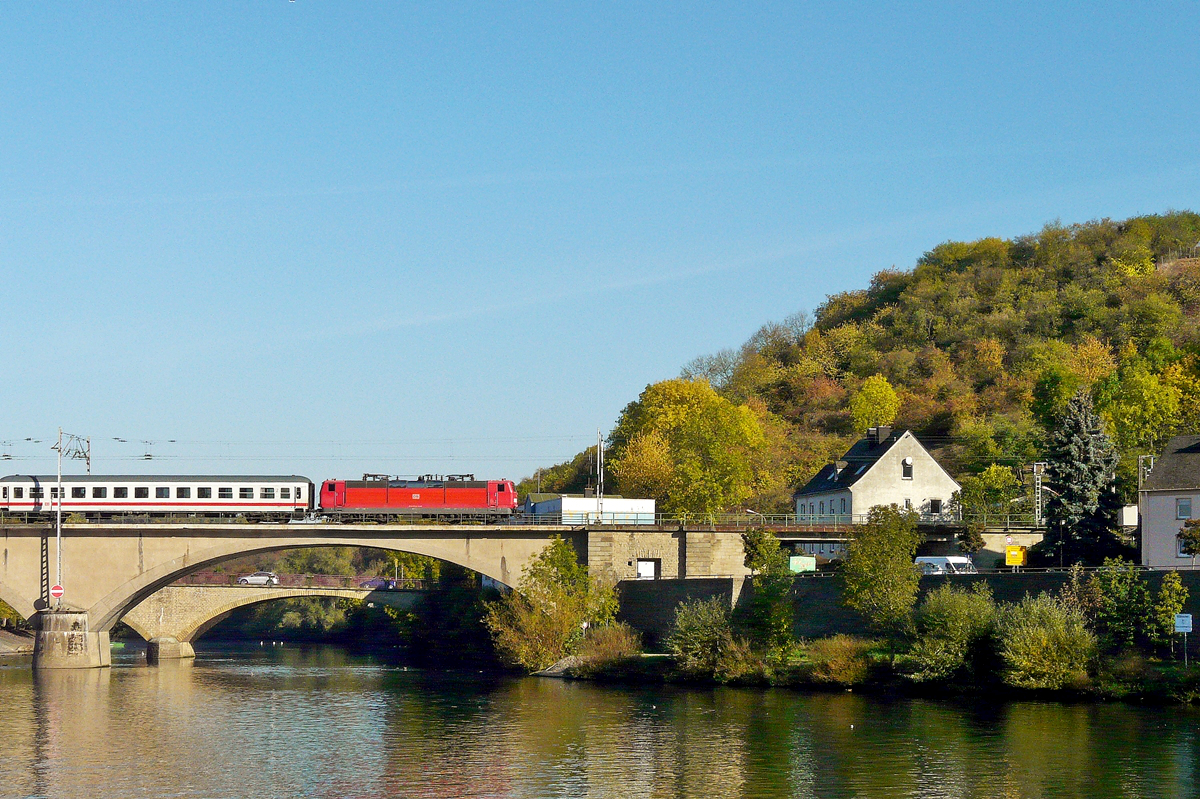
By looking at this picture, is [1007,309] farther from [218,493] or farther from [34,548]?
[34,548]

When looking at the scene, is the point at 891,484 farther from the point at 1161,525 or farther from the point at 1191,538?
the point at 1191,538

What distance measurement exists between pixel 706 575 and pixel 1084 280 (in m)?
98.7

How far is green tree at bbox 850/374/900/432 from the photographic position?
134m

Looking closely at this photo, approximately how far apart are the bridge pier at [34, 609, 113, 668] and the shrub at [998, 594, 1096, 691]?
5278 centimetres

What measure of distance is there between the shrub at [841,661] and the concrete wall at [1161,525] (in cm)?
1618

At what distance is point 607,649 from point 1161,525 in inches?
1142

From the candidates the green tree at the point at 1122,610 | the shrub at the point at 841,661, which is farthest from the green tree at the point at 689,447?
the green tree at the point at 1122,610

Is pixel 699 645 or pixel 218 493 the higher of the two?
pixel 218 493

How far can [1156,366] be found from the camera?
117 m

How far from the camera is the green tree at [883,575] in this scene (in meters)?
60.3

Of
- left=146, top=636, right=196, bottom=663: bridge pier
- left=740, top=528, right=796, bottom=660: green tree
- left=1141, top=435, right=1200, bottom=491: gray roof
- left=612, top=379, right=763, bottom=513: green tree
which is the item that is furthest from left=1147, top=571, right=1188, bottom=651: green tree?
left=146, top=636, right=196, bottom=663: bridge pier

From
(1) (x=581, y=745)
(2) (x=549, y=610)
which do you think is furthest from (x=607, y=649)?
(1) (x=581, y=745)

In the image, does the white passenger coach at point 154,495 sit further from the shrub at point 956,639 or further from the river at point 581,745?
the shrub at point 956,639

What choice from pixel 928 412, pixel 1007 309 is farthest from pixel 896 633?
pixel 1007 309
